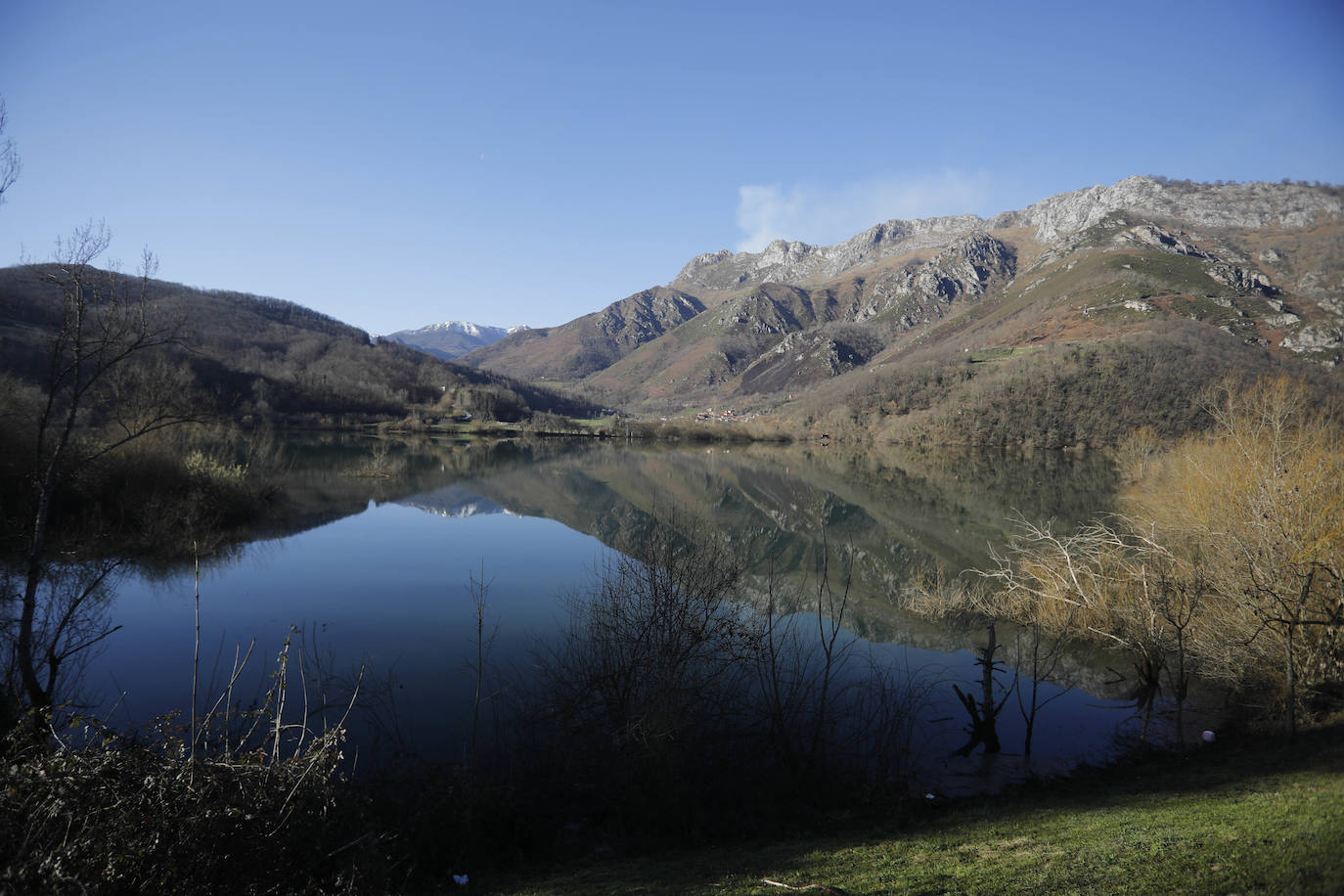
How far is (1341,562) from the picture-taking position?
37.0ft

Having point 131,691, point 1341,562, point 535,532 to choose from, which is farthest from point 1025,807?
point 535,532

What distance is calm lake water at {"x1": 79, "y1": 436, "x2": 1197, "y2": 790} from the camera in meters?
11.2

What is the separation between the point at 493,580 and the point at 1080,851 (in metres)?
18.2

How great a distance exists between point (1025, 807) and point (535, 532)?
85.1ft

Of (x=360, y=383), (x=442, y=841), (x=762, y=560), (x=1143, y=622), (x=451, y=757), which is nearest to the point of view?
(x=442, y=841)

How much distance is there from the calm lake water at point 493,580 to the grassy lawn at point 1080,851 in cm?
261

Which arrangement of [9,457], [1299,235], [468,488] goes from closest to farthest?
[9,457] → [468,488] → [1299,235]

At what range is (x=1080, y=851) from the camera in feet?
18.0

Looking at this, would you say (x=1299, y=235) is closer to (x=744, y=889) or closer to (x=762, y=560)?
(x=762, y=560)

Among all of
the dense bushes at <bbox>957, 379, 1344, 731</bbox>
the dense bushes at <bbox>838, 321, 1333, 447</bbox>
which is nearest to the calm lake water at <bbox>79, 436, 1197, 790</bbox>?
the dense bushes at <bbox>957, 379, 1344, 731</bbox>

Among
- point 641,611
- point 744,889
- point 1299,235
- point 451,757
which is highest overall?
point 1299,235

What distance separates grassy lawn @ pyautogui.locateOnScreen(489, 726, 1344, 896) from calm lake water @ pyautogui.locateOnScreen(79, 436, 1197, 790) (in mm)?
2605

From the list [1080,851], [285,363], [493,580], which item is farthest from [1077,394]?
[285,363]

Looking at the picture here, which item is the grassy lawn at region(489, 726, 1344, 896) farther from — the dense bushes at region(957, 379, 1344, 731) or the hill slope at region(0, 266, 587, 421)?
the hill slope at region(0, 266, 587, 421)
